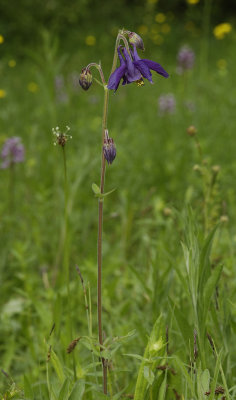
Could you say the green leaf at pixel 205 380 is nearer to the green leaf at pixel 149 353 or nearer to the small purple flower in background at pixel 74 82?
the green leaf at pixel 149 353

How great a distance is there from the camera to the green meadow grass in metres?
1.40

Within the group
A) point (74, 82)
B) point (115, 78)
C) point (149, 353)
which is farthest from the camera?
point (74, 82)

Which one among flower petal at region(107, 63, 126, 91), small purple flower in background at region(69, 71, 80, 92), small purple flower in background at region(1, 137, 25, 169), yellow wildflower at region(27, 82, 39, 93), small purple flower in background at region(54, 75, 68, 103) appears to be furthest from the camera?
yellow wildflower at region(27, 82, 39, 93)

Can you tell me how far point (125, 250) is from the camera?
113 inches

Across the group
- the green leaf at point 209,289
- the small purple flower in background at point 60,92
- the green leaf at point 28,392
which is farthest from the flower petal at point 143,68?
the small purple flower in background at point 60,92

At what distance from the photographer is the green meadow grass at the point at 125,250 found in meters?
1.40

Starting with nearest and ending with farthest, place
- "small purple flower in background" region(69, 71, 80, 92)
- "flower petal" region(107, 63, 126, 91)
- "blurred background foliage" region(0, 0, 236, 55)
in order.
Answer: "flower petal" region(107, 63, 126, 91) < "small purple flower in background" region(69, 71, 80, 92) < "blurred background foliage" region(0, 0, 236, 55)

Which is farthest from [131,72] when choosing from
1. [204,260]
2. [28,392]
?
[28,392]

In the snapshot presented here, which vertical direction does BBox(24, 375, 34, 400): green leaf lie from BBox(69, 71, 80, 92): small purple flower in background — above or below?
below

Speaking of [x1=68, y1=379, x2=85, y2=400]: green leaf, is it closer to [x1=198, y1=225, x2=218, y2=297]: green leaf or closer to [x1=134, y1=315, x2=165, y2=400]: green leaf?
[x1=134, y1=315, x2=165, y2=400]: green leaf

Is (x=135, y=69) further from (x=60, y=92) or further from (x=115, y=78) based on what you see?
(x=60, y=92)

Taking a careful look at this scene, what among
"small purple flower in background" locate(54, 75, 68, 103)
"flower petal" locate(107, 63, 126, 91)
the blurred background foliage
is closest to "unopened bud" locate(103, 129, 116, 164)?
"flower petal" locate(107, 63, 126, 91)

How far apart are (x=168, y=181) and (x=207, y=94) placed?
250cm

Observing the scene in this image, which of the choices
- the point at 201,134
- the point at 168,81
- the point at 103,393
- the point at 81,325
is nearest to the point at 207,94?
the point at 168,81
